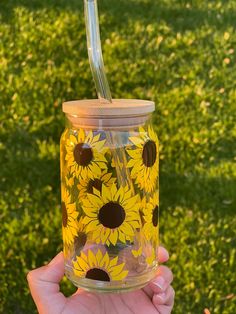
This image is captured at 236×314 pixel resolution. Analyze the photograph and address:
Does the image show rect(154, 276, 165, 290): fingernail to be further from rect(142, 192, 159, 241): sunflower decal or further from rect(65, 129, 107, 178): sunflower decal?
rect(65, 129, 107, 178): sunflower decal

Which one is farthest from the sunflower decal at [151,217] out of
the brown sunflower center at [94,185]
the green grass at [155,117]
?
the green grass at [155,117]

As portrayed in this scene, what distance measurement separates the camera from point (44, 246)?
2.25m

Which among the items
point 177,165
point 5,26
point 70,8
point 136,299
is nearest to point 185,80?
point 177,165

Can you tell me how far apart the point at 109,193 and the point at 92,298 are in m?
0.42

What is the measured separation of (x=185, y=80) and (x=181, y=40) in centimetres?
23

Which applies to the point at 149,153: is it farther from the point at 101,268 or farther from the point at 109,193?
the point at 101,268

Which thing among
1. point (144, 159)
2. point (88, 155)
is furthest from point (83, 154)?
point (144, 159)

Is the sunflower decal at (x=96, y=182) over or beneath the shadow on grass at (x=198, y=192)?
over

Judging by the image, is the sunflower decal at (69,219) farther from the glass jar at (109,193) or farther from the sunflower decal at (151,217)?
the sunflower decal at (151,217)

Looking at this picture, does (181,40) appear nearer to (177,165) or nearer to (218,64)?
(218,64)

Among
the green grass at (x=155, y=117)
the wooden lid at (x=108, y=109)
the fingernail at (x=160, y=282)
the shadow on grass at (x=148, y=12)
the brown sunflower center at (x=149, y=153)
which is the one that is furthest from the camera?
the shadow on grass at (x=148, y=12)

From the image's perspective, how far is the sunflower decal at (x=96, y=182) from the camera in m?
1.06

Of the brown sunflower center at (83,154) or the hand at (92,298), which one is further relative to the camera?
the hand at (92,298)

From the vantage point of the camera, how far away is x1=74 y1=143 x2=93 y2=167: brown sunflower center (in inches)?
41.9
